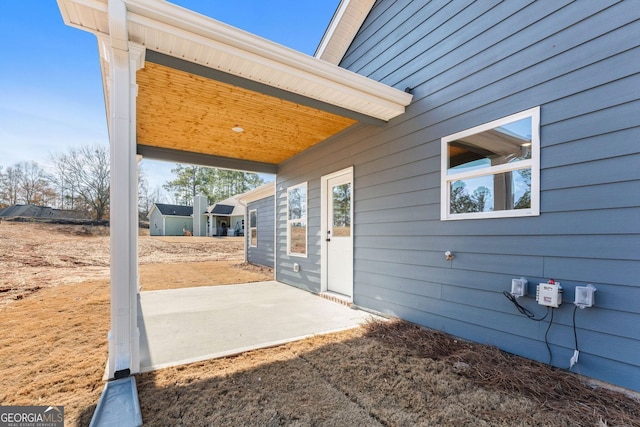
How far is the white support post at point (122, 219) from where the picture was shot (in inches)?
85.5

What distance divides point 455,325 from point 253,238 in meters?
8.50

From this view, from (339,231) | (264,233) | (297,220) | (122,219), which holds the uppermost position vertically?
(122,219)

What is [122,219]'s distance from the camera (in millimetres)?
2188

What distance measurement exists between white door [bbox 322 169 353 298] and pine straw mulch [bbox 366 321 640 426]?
6.19ft

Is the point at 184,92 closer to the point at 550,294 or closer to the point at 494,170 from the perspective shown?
the point at 494,170

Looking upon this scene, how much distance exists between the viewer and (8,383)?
6.82 feet

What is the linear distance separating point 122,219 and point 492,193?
3230 millimetres

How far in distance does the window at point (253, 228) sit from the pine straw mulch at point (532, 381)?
774cm

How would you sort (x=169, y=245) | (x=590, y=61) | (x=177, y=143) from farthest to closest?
(x=169, y=245) → (x=177, y=143) → (x=590, y=61)

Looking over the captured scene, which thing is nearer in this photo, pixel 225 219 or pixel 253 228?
pixel 253 228

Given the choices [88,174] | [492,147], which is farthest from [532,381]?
[88,174]

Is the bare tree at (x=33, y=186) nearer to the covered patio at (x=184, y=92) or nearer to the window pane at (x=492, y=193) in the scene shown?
the covered patio at (x=184, y=92)

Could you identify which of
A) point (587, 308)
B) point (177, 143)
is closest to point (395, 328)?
point (587, 308)

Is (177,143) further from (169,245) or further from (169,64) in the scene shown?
(169,245)
